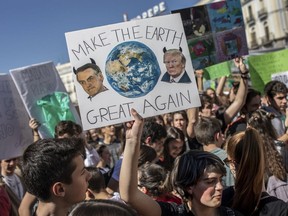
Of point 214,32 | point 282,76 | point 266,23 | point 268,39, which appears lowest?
point 268,39

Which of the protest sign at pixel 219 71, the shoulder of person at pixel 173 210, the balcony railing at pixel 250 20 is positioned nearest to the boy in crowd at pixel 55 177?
the shoulder of person at pixel 173 210

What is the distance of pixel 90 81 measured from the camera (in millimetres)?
2715

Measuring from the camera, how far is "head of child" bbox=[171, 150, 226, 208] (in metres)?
2.12

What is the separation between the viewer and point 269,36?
1912 inches

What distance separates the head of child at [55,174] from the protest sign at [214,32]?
2.19 m

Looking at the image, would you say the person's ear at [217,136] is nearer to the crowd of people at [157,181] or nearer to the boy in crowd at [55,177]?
the crowd of people at [157,181]

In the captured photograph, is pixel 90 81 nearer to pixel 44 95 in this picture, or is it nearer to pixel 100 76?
pixel 100 76

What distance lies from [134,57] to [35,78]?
5.88 feet

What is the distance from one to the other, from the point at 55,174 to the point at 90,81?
82 cm

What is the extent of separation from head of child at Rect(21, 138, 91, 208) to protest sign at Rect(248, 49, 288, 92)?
5319mm

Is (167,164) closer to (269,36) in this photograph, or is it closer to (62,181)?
(62,181)

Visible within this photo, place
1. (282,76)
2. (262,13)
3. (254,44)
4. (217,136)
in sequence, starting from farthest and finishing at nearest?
(254,44), (262,13), (282,76), (217,136)

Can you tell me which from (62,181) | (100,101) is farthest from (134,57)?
(62,181)

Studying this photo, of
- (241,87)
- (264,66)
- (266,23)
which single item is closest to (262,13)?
(266,23)
